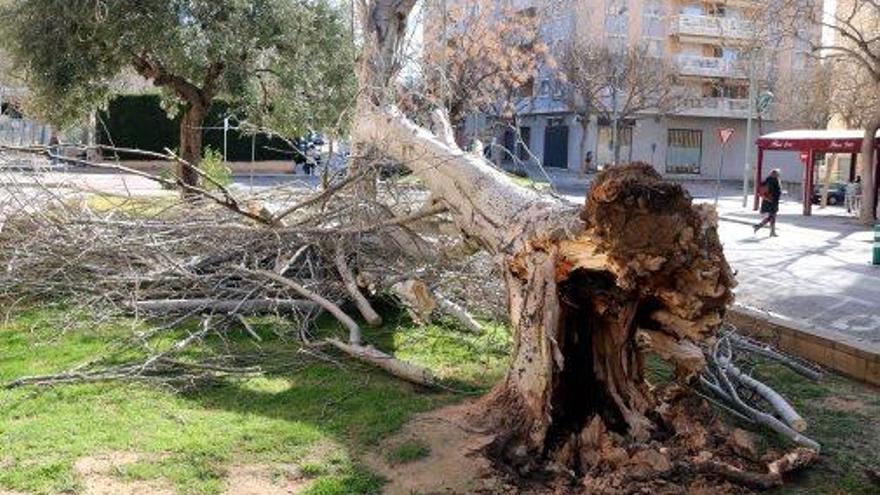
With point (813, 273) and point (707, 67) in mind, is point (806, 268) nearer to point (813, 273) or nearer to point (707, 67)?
point (813, 273)

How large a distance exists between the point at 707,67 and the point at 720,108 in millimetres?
2234

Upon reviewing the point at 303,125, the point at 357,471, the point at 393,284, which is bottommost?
the point at 357,471

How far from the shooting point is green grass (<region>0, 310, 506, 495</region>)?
14.8ft

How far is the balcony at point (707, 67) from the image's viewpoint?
48.4m

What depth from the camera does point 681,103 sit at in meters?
Result: 46.2

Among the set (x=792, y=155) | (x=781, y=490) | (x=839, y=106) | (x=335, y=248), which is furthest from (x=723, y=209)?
(x=781, y=490)

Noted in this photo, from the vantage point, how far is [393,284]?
7.72m

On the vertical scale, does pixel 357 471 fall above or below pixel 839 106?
below

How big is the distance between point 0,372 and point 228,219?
2.86 metres

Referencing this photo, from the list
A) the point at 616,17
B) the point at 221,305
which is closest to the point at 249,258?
the point at 221,305

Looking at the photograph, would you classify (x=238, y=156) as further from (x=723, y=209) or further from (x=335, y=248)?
(x=335, y=248)

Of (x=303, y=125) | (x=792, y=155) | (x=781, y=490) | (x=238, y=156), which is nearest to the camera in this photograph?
(x=781, y=490)

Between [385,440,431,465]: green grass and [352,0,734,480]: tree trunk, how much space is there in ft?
1.23

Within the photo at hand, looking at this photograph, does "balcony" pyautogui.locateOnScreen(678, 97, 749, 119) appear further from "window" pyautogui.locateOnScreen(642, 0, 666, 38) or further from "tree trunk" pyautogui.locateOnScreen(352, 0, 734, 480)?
"tree trunk" pyautogui.locateOnScreen(352, 0, 734, 480)
